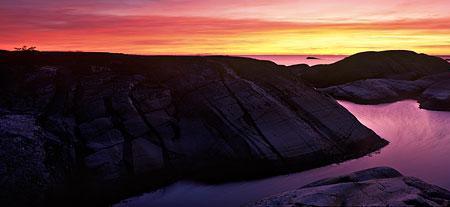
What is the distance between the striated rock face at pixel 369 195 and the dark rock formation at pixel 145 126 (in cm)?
602

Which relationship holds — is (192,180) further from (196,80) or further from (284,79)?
(284,79)

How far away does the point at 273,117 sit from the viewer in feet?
66.0

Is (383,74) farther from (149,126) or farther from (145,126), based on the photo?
(145,126)

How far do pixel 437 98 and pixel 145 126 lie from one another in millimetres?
30769

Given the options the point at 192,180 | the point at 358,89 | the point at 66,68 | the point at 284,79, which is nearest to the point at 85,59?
the point at 66,68

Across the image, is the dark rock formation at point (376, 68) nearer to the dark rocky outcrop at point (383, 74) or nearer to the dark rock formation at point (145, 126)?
the dark rocky outcrop at point (383, 74)

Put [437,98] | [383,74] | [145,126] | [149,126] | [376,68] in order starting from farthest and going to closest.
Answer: [376,68] < [383,74] < [437,98] < [149,126] < [145,126]

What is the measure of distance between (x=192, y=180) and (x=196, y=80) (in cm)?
611

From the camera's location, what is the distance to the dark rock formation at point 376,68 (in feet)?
218

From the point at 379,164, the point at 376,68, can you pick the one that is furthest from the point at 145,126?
the point at 376,68

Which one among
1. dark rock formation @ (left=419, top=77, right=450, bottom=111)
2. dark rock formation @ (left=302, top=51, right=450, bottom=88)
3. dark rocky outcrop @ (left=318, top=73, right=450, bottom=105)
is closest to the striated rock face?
dark rock formation @ (left=419, top=77, right=450, bottom=111)

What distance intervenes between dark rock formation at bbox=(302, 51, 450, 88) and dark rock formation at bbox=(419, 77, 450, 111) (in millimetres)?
20258

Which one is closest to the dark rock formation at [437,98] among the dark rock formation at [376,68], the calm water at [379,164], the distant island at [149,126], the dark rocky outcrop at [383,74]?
the dark rocky outcrop at [383,74]

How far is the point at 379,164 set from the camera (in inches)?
787
